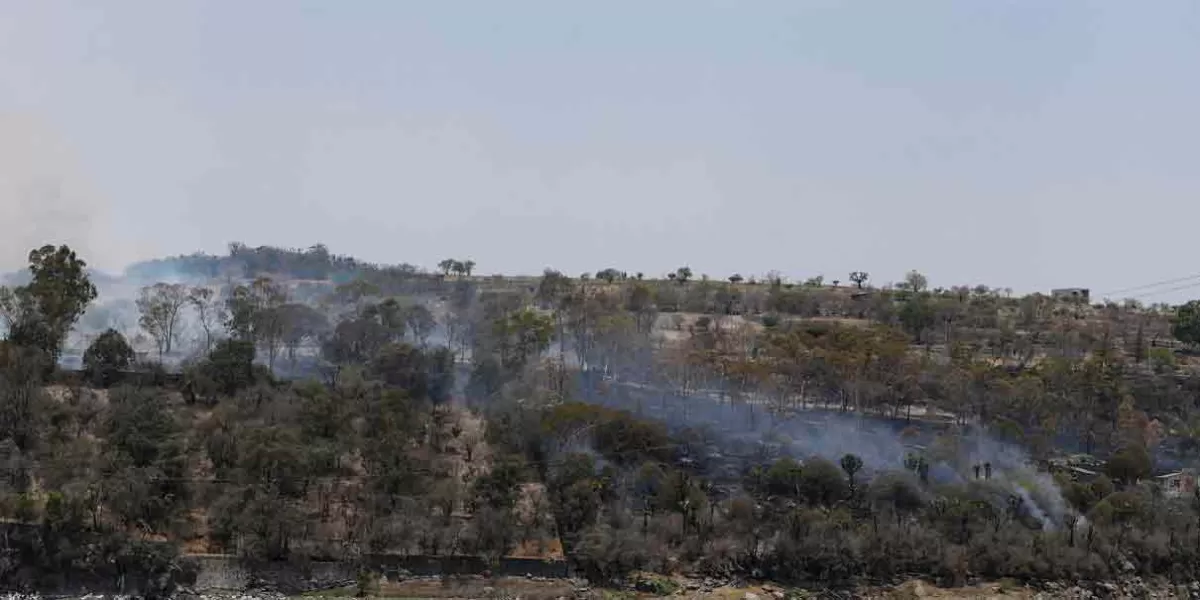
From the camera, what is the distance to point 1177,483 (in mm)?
35031

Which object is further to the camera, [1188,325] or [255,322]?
[1188,325]

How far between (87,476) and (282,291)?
2528cm

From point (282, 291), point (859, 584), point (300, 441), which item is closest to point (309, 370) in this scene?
point (282, 291)

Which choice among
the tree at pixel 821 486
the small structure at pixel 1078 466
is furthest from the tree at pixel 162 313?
the small structure at pixel 1078 466

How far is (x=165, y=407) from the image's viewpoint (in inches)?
1233

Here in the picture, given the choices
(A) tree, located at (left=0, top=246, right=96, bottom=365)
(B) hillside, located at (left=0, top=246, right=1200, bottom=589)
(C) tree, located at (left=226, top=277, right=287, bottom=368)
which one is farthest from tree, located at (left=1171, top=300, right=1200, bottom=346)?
(A) tree, located at (left=0, top=246, right=96, bottom=365)

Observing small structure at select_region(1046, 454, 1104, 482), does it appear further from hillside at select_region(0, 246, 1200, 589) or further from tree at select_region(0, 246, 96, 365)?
tree at select_region(0, 246, 96, 365)

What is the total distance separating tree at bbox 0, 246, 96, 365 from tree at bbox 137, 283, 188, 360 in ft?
9.21

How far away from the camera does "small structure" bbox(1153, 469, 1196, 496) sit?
112 feet

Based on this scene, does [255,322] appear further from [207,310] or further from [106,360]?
[106,360]

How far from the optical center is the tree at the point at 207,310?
44.2 metres

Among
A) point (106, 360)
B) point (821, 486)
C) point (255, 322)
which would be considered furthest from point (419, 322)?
point (821, 486)

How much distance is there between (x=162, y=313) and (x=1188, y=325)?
4760 centimetres

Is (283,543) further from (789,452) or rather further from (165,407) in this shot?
(789,452)
